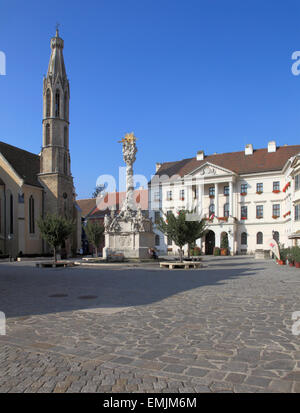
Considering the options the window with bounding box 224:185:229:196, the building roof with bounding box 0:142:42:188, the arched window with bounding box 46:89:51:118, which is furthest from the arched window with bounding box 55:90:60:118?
the window with bounding box 224:185:229:196

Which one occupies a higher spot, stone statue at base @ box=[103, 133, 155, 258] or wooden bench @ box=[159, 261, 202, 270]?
stone statue at base @ box=[103, 133, 155, 258]

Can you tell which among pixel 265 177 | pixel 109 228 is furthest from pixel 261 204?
pixel 109 228

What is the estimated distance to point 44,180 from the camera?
49938 millimetres

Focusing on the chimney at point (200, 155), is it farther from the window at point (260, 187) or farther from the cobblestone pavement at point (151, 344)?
the cobblestone pavement at point (151, 344)

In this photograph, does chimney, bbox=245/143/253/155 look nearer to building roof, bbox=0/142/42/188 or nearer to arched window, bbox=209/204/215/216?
arched window, bbox=209/204/215/216

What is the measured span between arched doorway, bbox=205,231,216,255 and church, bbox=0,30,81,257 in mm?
20754

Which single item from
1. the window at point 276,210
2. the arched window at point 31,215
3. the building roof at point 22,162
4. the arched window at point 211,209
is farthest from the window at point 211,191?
the arched window at point 31,215

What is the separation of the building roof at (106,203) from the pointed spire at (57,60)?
2534 centimetres

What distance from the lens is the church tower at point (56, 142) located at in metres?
49.3

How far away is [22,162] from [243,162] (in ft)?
113

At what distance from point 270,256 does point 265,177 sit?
16.8 metres

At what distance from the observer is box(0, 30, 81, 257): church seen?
4584 centimetres

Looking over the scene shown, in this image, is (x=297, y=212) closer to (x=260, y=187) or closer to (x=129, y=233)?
(x=260, y=187)
